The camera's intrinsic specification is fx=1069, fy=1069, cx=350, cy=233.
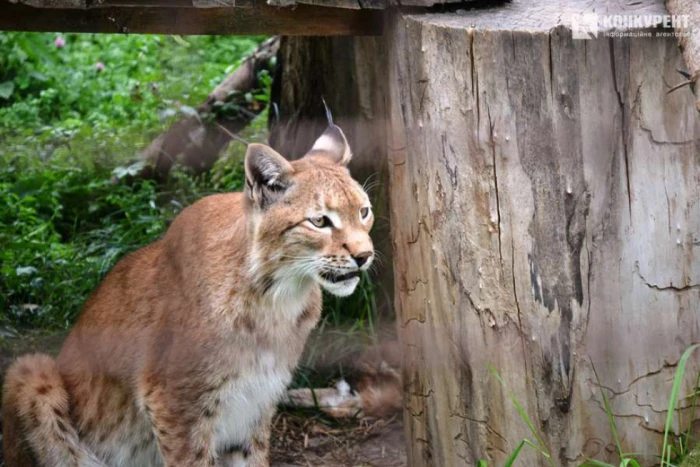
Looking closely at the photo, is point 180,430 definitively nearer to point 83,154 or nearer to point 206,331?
point 206,331

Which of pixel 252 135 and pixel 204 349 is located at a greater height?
pixel 252 135

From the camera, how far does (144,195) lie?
4.95 m

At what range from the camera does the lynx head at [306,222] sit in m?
3.08

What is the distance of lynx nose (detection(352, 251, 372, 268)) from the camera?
9.94 ft

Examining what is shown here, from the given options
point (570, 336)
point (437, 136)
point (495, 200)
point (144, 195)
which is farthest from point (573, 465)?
point (144, 195)

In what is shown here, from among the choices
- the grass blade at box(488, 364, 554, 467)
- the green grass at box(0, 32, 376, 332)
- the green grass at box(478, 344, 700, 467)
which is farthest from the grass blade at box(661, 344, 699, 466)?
the green grass at box(0, 32, 376, 332)

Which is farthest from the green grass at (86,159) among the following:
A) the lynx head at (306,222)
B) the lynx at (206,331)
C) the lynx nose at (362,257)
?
the lynx nose at (362,257)

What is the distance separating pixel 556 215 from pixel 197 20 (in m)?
1.30

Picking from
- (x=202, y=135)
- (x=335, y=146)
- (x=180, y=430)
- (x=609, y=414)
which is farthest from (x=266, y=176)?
(x=202, y=135)

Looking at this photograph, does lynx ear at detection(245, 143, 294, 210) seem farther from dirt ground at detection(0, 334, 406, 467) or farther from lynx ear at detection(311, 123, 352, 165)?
dirt ground at detection(0, 334, 406, 467)

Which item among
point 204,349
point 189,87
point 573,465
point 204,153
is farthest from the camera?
point 189,87

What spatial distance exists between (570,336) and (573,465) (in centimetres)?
37

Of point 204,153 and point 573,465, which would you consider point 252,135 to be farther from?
point 573,465

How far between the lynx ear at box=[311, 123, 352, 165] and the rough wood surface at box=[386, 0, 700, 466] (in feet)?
1.15
